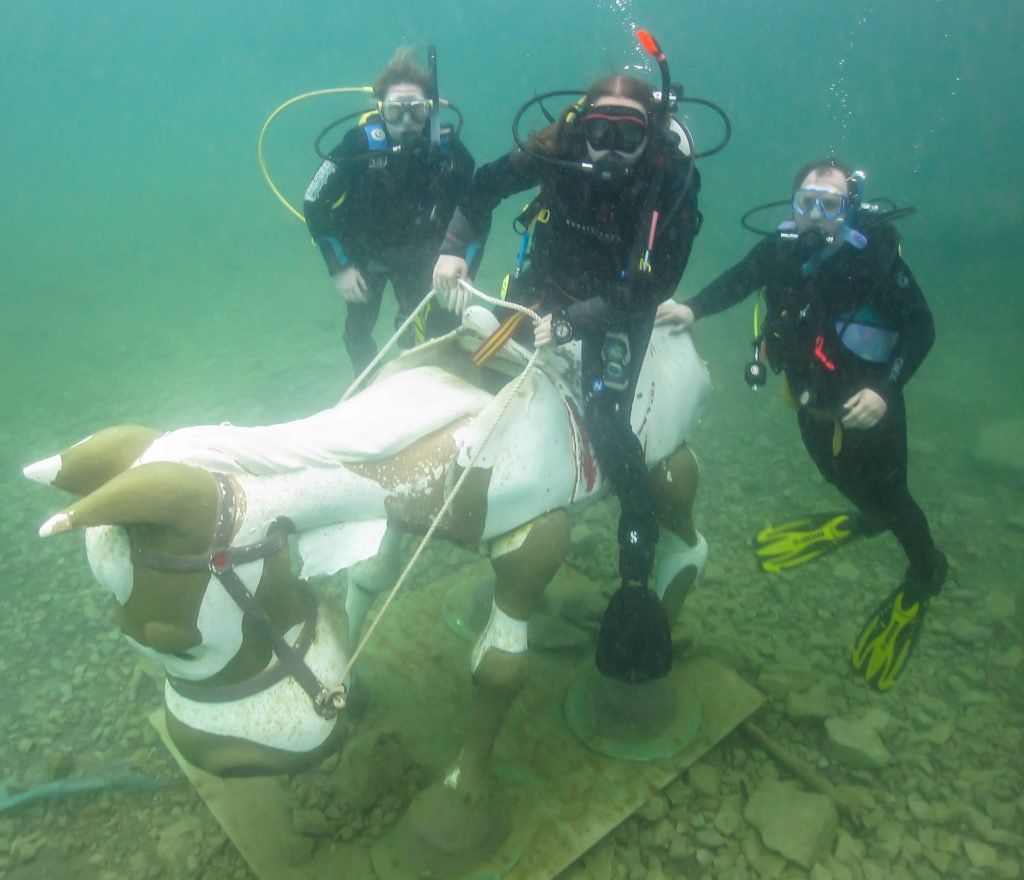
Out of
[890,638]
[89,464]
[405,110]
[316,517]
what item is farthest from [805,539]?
[89,464]

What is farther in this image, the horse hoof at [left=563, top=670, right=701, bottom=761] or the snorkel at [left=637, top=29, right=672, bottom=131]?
the horse hoof at [left=563, top=670, right=701, bottom=761]

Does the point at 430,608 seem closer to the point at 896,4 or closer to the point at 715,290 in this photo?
the point at 715,290

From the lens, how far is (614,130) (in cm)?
262

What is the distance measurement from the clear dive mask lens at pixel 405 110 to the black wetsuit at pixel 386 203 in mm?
123

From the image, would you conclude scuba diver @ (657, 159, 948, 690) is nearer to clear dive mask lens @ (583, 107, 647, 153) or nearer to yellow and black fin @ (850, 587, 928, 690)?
yellow and black fin @ (850, 587, 928, 690)

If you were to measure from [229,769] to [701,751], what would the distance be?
2.29 m

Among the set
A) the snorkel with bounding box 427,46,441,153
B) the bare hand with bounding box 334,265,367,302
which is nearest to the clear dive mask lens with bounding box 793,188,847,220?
the snorkel with bounding box 427,46,441,153

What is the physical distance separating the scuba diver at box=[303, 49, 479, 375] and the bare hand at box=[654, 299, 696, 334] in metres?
1.39

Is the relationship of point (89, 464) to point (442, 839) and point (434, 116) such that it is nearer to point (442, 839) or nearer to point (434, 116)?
point (442, 839)

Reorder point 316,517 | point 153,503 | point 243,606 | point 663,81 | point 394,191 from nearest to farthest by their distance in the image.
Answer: point 153,503
point 243,606
point 316,517
point 663,81
point 394,191

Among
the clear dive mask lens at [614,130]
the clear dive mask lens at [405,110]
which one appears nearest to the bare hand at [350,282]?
the clear dive mask lens at [405,110]

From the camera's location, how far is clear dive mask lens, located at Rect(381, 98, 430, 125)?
14.0 ft

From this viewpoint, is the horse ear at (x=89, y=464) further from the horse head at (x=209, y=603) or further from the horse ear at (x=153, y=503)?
the horse ear at (x=153, y=503)

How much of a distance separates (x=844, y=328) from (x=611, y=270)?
127cm
